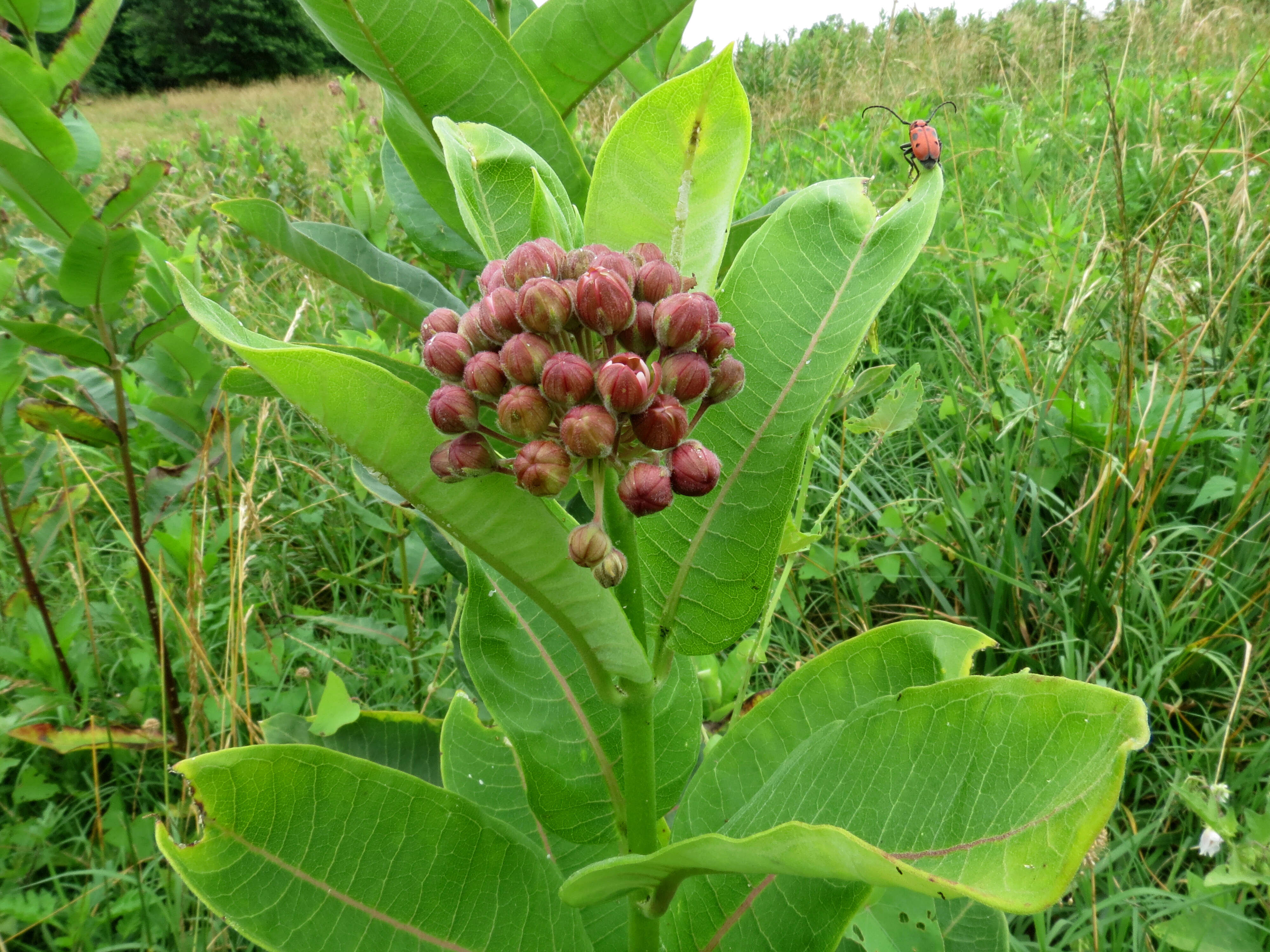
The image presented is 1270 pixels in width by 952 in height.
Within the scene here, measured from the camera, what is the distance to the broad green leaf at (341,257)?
128cm

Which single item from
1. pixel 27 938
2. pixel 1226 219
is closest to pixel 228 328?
pixel 27 938

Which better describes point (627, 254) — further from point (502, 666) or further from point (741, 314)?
point (502, 666)

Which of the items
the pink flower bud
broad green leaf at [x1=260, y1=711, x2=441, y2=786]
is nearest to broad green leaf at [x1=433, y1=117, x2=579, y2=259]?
the pink flower bud

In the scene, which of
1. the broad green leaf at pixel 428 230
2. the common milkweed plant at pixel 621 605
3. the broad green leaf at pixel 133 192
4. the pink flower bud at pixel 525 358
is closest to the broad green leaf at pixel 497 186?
the common milkweed plant at pixel 621 605

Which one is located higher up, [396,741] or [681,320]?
[681,320]

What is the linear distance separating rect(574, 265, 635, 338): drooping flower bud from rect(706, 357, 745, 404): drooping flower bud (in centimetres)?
13

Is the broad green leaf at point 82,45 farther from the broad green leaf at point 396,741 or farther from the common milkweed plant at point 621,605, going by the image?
the broad green leaf at point 396,741

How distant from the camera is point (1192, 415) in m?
2.81

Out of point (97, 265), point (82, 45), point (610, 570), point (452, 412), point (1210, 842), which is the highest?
point (82, 45)

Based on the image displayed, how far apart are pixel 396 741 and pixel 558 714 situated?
680 mm

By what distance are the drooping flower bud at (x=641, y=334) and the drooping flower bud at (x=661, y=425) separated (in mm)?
104

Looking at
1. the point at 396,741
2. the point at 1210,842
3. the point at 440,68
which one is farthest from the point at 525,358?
the point at 1210,842

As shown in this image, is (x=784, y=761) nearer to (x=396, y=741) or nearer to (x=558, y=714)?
(x=558, y=714)

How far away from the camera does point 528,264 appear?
0.89m
